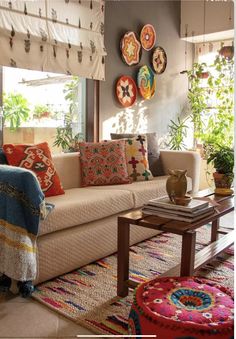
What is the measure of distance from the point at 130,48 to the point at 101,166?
1.85 m

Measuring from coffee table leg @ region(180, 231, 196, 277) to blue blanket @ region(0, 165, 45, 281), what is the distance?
81 cm

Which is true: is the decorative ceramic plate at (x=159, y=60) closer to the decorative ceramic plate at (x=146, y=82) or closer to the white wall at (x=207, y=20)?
the decorative ceramic plate at (x=146, y=82)

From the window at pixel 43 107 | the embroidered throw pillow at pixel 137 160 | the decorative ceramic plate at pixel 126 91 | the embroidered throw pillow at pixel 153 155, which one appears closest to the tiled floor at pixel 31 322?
the embroidered throw pillow at pixel 137 160

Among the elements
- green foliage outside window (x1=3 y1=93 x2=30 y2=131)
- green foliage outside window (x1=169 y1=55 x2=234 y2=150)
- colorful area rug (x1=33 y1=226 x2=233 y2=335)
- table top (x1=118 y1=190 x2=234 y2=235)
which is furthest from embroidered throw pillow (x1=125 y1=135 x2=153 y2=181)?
green foliage outside window (x1=169 y1=55 x2=234 y2=150)

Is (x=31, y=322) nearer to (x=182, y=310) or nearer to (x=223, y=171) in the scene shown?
Result: (x=182, y=310)

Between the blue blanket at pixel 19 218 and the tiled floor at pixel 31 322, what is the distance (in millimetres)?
149

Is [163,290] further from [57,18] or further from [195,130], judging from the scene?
[195,130]

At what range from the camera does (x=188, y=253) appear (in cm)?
183

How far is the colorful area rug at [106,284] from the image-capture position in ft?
6.16

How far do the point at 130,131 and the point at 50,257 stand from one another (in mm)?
2544

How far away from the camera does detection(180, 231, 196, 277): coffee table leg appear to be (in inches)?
71.8

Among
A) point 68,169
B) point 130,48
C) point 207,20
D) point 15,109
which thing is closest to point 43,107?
point 15,109

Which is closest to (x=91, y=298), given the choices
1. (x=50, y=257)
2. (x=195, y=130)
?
(x=50, y=257)

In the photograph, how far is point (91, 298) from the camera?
208 centimetres
